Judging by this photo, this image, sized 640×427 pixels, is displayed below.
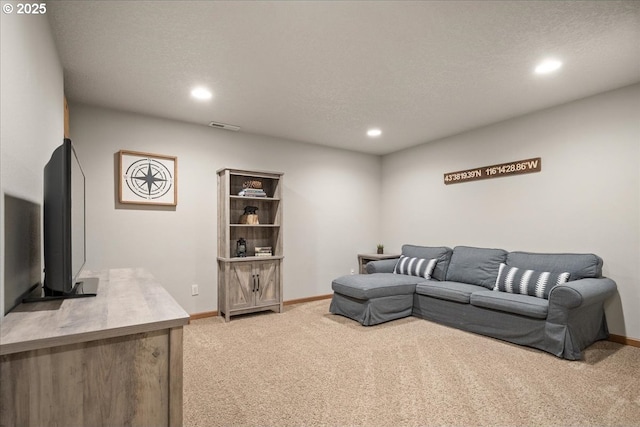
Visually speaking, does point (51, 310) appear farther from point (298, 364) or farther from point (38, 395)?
point (298, 364)

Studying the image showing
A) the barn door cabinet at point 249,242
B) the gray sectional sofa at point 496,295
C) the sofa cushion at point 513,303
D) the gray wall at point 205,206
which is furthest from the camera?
the barn door cabinet at point 249,242

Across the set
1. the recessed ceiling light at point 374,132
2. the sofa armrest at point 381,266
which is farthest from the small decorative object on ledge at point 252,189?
the sofa armrest at point 381,266

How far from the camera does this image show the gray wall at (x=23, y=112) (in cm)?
125

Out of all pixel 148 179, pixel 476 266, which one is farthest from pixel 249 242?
pixel 476 266

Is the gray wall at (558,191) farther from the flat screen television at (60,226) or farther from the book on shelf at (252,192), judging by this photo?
the flat screen television at (60,226)

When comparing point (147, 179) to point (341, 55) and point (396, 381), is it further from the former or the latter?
point (396, 381)

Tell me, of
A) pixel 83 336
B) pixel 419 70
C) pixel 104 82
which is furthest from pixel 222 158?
pixel 83 336

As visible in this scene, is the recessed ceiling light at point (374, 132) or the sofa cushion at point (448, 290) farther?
the recessed ceiling light at point (374, 132)

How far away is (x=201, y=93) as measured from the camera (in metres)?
3.27

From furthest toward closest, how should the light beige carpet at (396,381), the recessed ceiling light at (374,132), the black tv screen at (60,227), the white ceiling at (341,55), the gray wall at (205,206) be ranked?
the recessed ceiling light at (374,132)
the gray wall at (205,206)
the white ceiling at (341,55)
the light beige carpet at (396,381)
the black tv screen at (60,227)

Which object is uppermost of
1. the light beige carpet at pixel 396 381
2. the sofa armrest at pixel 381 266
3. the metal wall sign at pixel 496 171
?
the metal wall sign at pixel 496 171

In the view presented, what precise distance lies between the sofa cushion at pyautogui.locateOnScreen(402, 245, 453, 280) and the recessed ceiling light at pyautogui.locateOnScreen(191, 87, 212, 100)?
11.2 feet

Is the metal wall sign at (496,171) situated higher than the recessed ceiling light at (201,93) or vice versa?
the recessed ceiling light at (201,93)

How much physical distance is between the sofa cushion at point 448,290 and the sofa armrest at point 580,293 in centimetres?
85
